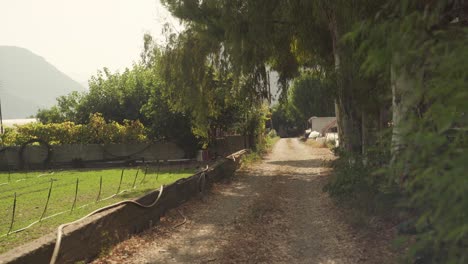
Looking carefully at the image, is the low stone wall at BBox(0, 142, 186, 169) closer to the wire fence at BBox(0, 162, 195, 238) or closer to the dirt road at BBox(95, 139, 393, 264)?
the wire fence at BBox(0, 162, 195, 238)

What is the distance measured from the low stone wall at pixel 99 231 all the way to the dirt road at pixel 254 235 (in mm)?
232

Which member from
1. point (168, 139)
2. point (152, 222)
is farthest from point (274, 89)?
point (152, 222)

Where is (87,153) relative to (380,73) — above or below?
below

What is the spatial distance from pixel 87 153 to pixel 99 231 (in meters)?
19.8

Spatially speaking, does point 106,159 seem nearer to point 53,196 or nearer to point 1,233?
point 53,196

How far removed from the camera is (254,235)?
323 inches

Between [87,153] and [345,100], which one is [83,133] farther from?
[345,100]

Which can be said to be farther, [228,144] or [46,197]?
[228,144]

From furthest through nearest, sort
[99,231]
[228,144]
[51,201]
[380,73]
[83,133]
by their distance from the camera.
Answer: [228,144], [83,133], [51,201], [99,231], [380,73]

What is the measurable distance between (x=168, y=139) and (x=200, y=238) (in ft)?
55.3

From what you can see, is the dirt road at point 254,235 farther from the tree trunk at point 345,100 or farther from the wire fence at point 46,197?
the wire fence at point 46,197

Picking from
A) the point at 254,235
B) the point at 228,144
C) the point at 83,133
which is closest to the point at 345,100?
the point at 254,235

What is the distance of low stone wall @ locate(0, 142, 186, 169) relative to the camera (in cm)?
2484

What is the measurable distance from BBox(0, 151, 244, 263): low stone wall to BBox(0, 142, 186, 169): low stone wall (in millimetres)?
13604
